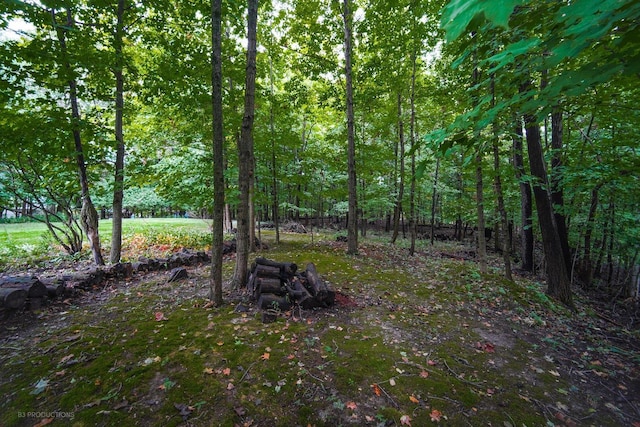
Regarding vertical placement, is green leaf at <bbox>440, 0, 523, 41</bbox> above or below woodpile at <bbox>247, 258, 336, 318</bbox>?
above

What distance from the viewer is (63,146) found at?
5.90 m

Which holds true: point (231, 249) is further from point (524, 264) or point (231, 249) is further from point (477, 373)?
point (524, 264)

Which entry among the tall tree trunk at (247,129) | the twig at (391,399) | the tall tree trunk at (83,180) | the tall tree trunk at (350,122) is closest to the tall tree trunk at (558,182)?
the tall tree trunk at (350,122)

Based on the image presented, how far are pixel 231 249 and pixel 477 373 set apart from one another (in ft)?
29.6

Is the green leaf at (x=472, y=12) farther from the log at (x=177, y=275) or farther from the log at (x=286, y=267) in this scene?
the log at (x=177, y=275)

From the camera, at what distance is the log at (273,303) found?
4781 mm

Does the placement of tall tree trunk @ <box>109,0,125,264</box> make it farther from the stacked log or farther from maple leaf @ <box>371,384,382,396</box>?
maple leaf @ <box>371,384,382,396</box>

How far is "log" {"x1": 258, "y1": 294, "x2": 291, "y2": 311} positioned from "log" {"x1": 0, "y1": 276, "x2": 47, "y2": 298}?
391 centimetres

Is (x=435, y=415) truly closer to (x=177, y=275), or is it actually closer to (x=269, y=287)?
(x=269, y=287)

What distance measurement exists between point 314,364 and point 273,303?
1.66 metres

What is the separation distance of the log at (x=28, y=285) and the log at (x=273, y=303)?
12.8 feet

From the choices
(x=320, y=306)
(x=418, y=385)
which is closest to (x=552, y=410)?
(x=418, y=385)

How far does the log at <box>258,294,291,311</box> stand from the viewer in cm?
478

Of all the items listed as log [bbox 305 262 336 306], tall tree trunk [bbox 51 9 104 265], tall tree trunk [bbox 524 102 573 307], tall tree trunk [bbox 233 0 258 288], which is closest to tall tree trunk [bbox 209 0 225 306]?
tall tree trunk [bbox 233 0 258 288]
